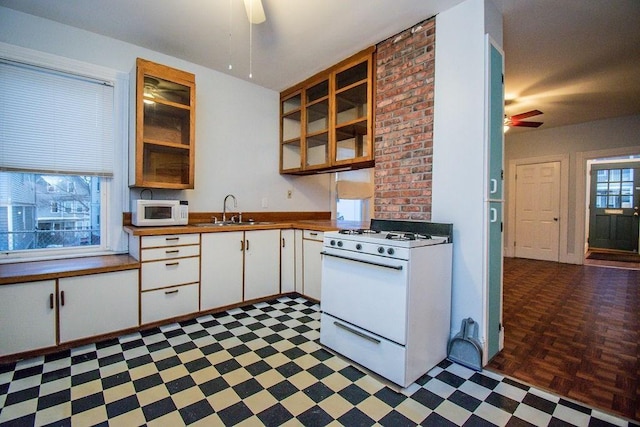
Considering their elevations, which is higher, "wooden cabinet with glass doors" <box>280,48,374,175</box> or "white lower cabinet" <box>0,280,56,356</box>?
"wooden cabinet with glass doors" <box>280,48,374,175</box>

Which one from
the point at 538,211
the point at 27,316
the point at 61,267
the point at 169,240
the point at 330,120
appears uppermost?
the point at 330,120

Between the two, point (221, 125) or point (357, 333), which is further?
point (221, 125)

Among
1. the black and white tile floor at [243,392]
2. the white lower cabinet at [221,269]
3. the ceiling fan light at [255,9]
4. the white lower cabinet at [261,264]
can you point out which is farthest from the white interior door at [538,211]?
the ceiling fan light at [255,9]

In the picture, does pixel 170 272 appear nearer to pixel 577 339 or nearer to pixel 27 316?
Answer: pixel 27 316

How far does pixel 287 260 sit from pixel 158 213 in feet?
4.59

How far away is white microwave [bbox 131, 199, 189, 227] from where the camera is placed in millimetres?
2621

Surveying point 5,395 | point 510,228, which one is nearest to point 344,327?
point 5,395

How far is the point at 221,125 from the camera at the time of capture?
3484mm

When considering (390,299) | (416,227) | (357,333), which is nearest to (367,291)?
(390,299)

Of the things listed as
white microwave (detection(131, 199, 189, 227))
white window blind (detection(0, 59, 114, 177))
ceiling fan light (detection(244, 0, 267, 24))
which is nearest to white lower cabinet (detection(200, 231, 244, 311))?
white microwave (detection(131, 199, 189, 227))

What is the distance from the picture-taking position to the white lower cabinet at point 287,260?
3373 mm

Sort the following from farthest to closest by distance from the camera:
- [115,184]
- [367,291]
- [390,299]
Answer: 1. [115,184]
2. [367,291]
3. [390,299]

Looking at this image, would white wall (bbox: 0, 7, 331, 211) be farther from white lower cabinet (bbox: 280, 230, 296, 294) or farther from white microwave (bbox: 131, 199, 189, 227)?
white lower cabinet (bbox: 280, 230, 296, 294)

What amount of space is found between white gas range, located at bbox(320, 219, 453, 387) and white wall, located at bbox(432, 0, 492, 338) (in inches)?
4.5
